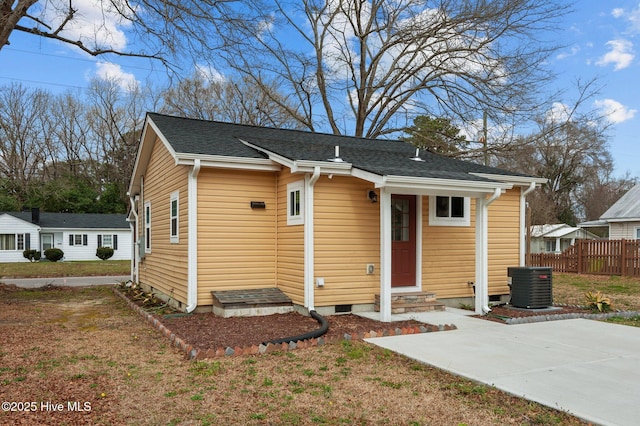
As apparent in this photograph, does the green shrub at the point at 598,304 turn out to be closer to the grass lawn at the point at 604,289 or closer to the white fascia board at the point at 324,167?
Answer: the grass lawn at the point at 604,289

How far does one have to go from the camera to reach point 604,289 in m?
14.7

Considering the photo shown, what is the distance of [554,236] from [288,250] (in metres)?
28.8

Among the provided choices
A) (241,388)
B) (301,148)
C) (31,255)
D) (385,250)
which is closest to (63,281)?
(301,148)

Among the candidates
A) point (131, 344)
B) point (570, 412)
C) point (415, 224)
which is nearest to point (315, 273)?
point (415, 224)

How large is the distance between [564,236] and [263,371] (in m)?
33.2

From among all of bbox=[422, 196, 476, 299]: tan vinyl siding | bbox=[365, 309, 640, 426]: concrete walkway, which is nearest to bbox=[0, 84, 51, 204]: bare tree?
bbox=[422, 196, 476, 299]: tan vinyl siding

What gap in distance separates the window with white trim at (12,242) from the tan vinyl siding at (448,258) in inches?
1171

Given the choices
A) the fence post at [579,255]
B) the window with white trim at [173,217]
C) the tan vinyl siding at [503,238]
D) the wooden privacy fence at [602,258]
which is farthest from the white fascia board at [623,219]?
the window with white trim at [173,217]

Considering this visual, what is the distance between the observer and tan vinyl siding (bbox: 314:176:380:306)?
28.2ft

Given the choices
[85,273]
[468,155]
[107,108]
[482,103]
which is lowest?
[85,273]

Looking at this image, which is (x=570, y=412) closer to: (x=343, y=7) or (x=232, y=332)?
(x=232, y=332)

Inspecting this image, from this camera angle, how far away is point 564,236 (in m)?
33.4

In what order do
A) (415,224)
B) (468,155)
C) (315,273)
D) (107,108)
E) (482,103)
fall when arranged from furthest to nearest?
(107,108) → (468,155) → (482,103) → (415,224) → (315,273)

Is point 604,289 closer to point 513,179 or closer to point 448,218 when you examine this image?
point 513,179
